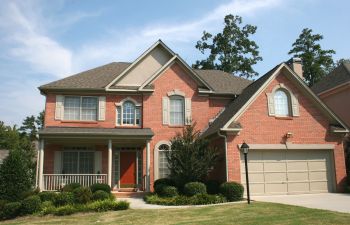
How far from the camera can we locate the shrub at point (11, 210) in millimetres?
15719

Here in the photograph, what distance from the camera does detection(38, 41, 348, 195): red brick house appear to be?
19938 mm

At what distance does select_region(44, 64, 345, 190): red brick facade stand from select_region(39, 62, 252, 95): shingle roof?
2.42 feet

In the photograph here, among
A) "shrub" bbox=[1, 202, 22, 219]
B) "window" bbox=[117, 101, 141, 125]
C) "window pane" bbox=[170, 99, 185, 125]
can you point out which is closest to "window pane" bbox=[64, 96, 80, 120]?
"window" bbox=[117, 101, 141, 125]

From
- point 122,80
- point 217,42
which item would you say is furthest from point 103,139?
point 217,42

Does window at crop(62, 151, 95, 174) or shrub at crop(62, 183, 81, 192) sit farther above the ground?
window at crop(62, 151, 95, 174)

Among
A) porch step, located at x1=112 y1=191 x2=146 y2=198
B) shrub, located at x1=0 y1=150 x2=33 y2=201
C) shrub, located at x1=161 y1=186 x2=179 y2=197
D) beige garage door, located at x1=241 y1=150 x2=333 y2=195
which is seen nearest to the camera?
shrub, located at x1=0 y1=150 x2=33 y2=201

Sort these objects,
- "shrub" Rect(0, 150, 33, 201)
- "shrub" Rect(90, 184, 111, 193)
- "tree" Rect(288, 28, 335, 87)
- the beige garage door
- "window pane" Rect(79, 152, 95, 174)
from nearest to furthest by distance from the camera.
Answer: "shrub" Rect(0, 150, 33, 201), "shrub" Rect(90, 184, 111, 193), the beige garage door, "window pane" Rect(79, 152, 95, 174), "tree" Rect(288, 28, 335, 87)

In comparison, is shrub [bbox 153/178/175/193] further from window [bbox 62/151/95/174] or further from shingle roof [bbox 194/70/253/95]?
shingle roof [bbox 194/70/253/95]

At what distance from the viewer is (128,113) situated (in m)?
23.4

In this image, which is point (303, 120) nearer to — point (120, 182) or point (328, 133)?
point (328, 133)

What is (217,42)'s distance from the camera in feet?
153

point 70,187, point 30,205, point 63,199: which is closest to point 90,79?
point 70,187

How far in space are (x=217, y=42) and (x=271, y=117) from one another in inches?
1096

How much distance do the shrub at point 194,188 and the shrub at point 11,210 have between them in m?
7.49
